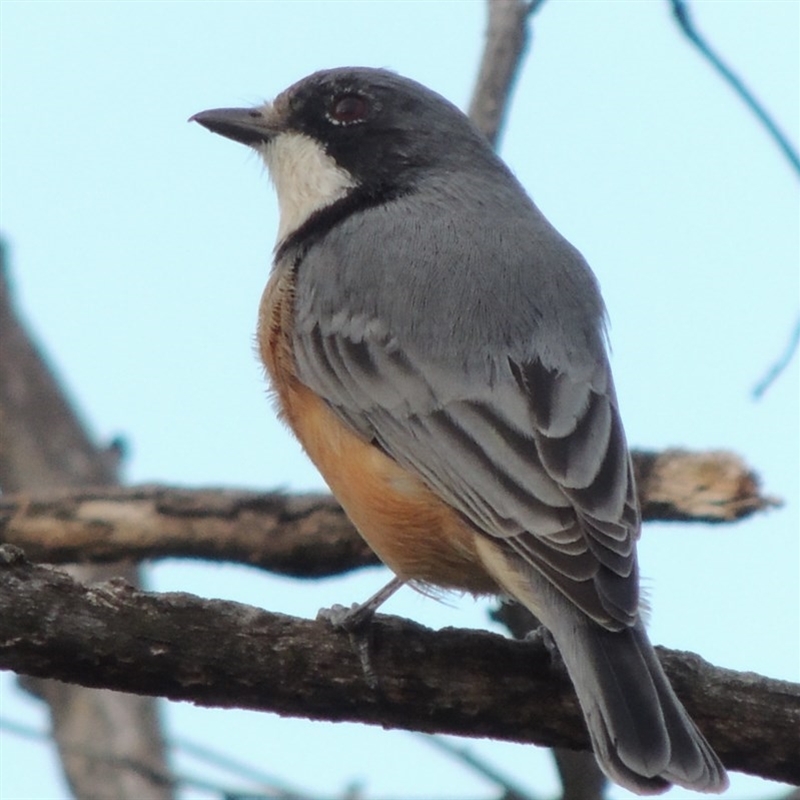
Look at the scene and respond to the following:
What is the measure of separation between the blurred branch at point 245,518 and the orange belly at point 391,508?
1752 millimetres

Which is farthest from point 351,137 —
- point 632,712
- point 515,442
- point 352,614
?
point 632,712

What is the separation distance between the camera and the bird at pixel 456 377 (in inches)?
222

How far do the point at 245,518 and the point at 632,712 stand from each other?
3.94m

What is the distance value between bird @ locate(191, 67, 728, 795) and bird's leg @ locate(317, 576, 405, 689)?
0.35 m

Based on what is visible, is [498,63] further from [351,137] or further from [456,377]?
[456,377]

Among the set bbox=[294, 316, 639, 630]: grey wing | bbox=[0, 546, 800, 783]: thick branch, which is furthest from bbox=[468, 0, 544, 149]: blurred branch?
bbox=[0, 546, 800, 783]: thick branch

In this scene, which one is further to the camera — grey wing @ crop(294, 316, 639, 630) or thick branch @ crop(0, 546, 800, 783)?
grey wing @ crop(294, 316, 639, 630)

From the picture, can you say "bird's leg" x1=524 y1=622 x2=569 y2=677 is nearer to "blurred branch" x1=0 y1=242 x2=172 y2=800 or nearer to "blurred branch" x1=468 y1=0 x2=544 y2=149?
"blurred branch" x1=0 y1=242 x2=172 y2=800

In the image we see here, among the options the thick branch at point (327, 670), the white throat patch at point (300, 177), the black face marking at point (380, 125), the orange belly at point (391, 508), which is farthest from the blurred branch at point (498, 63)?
the thick branch at point (327, 670)

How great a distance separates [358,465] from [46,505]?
9.74 ft

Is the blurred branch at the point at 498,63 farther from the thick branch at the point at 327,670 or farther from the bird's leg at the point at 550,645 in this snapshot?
the thick branch at the point at 327,670

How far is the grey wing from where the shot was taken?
5758 millimetres

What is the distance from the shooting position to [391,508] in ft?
20.7

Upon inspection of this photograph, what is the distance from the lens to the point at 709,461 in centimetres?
878
